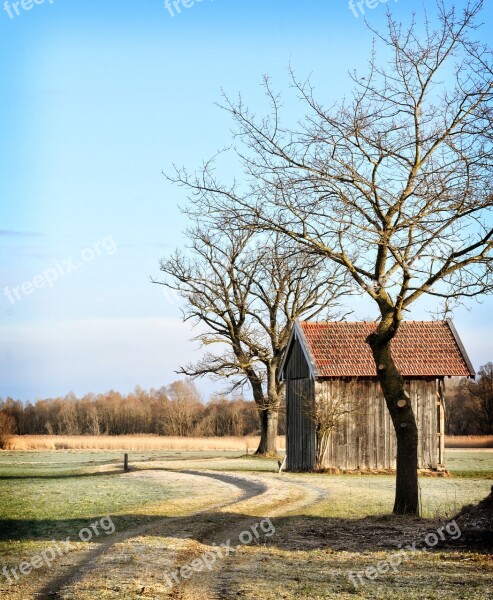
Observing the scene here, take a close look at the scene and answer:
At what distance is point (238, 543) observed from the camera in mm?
14391

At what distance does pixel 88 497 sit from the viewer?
22328 mm

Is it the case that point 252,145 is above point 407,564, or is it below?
above

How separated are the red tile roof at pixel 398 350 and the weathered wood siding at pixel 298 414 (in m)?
1.00

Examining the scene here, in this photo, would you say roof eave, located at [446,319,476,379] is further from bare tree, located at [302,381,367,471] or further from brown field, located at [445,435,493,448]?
brown field, located at [445,435,493,448]

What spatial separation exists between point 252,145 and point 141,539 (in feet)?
26.0

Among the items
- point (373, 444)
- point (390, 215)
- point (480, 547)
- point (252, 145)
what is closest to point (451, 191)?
point (390, 215)

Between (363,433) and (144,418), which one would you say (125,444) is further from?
(363,433)

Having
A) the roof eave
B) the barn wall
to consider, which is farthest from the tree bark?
the roof eave

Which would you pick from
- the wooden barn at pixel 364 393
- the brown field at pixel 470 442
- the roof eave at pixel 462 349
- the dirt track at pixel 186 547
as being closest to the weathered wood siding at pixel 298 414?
the wooden barn at pixel 364 393

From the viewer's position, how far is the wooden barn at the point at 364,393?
33.4m

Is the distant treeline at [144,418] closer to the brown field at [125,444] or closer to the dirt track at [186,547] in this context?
the brown field at [125,444]

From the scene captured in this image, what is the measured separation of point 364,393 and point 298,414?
3.33 metres

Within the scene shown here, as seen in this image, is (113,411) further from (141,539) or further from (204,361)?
(141,539)

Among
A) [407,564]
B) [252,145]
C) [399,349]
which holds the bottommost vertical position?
[407,564]
